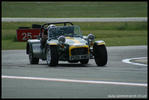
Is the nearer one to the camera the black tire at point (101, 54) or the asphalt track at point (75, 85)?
the asphalt track at point (75, 85)

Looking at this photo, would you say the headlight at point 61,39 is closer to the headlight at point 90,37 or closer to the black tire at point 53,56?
the black tire at point 53,56

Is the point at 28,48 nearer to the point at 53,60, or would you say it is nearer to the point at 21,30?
the point at 53,60

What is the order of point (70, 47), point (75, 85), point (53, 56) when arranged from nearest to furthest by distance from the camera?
point (75, 85) → point (53, 56) → point (70, 47)

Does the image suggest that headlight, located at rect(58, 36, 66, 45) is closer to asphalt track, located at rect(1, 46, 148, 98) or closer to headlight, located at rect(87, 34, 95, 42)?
headlight, located at rect(87, 34, 95, 42)

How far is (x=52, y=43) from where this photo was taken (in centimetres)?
1471

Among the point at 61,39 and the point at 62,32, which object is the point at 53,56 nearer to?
the point at 61,39

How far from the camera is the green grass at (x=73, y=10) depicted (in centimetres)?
5158

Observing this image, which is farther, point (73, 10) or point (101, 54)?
point (73, 10)

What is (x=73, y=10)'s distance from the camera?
55906mm

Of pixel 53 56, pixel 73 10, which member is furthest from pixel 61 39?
pixel 73 10

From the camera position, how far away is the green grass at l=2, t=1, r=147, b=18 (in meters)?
51.6

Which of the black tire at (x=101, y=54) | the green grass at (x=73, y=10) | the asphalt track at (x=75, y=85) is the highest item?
the asphalt track at (x=75, y=85)

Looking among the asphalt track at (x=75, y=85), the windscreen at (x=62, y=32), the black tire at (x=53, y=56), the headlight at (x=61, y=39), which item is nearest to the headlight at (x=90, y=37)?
the windscreen at (x=62, y=32)

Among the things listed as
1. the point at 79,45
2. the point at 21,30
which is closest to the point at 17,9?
the point at 21,30
